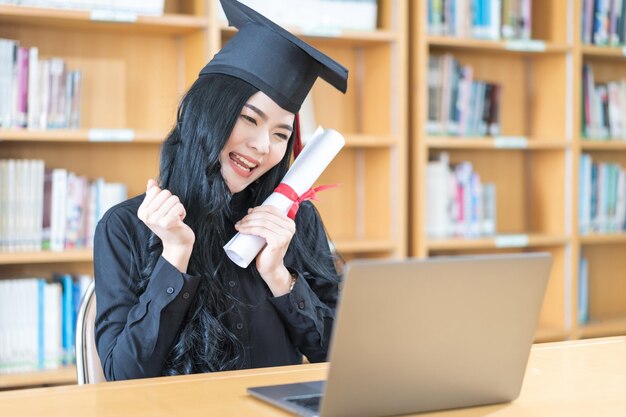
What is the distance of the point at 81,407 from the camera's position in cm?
115

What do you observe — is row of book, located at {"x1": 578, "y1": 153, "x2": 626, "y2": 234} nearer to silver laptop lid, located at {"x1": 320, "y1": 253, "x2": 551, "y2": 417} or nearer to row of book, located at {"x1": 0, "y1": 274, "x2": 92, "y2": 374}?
row of book, located at {"x1": 0, "y1": 274, "x2": 92, "y2": 374}

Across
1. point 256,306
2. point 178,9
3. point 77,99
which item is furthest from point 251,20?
point 178,9

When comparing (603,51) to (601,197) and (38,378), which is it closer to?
(601,197)

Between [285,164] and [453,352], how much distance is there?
→ 3.02 feet

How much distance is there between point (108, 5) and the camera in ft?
9.74

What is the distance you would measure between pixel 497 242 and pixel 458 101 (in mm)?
593

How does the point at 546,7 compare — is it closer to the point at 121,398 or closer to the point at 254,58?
the point at 254,58

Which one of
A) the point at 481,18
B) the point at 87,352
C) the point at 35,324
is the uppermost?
the point at 481,18

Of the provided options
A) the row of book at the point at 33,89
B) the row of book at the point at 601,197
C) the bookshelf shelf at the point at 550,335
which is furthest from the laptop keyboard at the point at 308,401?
the row of book at the point at 601,197

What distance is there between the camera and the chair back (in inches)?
65.8

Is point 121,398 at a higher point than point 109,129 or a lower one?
lower

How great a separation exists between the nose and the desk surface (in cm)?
50

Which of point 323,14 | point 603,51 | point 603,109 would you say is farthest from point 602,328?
point 323,14

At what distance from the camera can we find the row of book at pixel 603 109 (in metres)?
3.88
